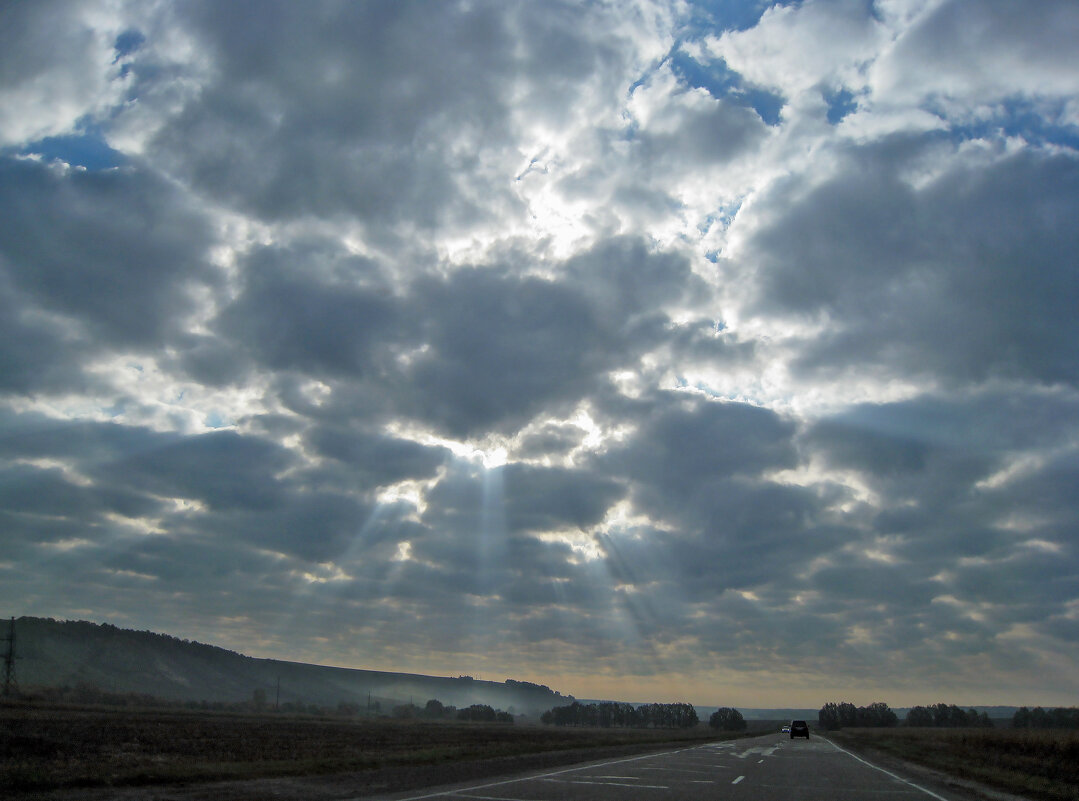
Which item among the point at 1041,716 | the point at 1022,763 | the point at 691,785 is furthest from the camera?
the point at 1041,716

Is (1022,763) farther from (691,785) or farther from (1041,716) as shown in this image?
(1041,716)

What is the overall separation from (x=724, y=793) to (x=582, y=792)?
3717mm

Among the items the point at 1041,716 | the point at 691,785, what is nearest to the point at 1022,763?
the point at 691,785

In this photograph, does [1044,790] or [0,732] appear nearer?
[1044,790]

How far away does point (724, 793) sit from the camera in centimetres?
1852

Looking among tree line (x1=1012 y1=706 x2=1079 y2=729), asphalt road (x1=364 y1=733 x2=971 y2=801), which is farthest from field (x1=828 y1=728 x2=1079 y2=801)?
tree line (x1=1012 y1=706 x2=1079 y2=729)

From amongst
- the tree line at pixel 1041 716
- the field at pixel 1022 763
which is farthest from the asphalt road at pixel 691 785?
the tree line at pixel 1041 716

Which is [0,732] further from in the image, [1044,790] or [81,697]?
[81,697]

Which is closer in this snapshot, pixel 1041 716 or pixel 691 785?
pixel 691 785

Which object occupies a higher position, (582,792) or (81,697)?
(582,792)

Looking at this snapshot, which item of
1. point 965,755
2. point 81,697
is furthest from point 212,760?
point 81,697

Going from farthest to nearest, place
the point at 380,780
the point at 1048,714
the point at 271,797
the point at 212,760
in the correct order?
1. the point at 1048,714
2. the point at 212,760
3. the point at 380,780
4. the point at 271,797

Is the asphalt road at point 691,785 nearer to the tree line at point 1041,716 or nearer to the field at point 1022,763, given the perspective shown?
the field at point 1022,763

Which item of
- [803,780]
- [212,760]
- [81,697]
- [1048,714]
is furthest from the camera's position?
[1048,714]
